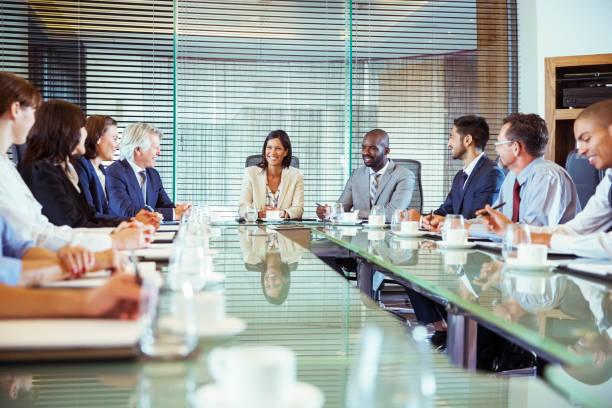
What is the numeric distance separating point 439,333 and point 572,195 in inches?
40.8

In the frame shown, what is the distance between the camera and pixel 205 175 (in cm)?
525

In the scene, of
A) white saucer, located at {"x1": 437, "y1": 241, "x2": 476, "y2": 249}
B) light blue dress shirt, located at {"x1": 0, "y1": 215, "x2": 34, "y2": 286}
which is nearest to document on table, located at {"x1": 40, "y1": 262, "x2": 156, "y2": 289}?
light blue dress shirt, located at {"x1": 0, "y1": 215, "x2": 34, "y2": 286}

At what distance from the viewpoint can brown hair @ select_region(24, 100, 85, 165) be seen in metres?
2.69

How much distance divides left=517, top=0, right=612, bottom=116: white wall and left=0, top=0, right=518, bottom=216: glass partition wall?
34 centimetres

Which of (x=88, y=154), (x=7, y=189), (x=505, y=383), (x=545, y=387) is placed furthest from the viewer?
(x=88, y=154)

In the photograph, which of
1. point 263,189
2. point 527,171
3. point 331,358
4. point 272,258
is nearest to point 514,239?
point 272,258

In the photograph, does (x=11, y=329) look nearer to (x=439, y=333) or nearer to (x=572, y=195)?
(x=439, y=333)

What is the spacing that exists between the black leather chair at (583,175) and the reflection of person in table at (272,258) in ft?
6.65

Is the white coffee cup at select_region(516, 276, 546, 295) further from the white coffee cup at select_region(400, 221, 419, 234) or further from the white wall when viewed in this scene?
the white wall

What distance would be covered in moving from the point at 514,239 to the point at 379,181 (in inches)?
110

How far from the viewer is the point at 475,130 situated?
400cm

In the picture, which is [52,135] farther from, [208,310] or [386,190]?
[386,190]

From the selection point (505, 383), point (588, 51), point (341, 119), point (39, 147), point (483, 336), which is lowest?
point (483, 336)

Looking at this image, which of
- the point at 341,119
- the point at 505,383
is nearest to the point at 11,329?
the point at 505,383
